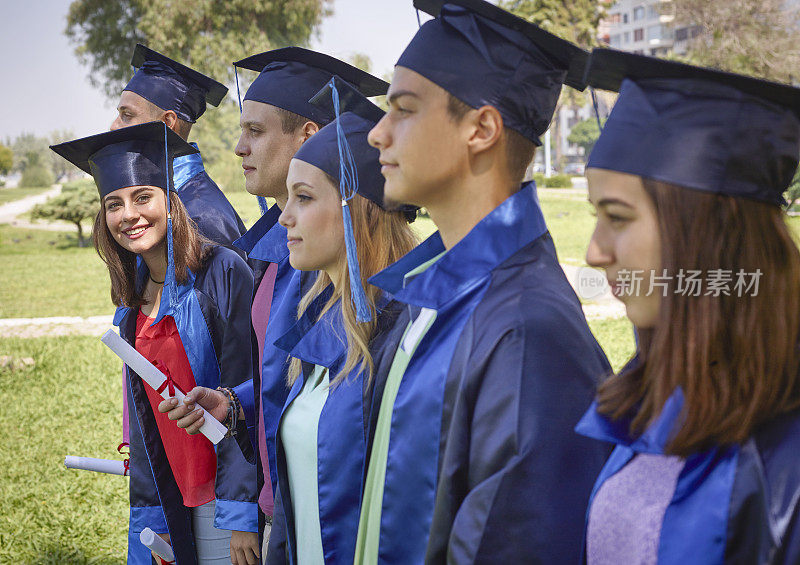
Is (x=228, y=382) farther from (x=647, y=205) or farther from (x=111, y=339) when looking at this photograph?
(x=647, y=205)

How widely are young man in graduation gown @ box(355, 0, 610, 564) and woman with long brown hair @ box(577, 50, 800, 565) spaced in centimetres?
10

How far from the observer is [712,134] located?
1226mm

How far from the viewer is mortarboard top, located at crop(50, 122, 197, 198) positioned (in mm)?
2955

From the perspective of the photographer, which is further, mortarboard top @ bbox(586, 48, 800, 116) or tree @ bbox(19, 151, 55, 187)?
tree @ bbox(19, 151, 55, 187)

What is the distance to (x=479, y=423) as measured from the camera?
1397 millimetres

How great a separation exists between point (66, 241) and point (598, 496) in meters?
22.1

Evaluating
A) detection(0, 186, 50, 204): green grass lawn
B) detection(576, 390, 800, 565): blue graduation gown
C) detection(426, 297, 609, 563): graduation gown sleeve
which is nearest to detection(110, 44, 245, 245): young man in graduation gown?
detection(426, 297, 609, 563): graduation gown sleeve

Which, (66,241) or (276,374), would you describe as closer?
(276,374)

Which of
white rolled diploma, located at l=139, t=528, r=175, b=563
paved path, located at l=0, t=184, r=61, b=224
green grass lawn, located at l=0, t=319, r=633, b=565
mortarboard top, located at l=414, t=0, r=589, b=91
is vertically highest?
mortarboard top, located at l=414, t=0, r=589, b=91

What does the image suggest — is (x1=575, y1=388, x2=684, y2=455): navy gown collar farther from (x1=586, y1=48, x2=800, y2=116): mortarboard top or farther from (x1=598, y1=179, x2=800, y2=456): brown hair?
(x1=586, y1=48, x2=800, y2=116): mortarboard top

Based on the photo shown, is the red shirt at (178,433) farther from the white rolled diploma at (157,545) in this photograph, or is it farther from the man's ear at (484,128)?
the man's ear at (484,128)

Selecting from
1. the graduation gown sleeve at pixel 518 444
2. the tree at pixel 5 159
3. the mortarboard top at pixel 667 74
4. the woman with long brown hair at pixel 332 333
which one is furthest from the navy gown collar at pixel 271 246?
the tree at pixel 5 159

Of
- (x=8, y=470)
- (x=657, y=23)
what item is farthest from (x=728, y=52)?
(x=657, y=23)

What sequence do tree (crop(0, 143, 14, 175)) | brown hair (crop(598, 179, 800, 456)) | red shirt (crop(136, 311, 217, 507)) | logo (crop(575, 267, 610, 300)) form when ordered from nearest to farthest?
brown hair (crop(598, 179, 800, 456)) < red shirt (crop(136, 311, 217, 507)) < logo (crop(575, 267, 610, 300)) < tree (crop(0, 143, 14, 175))
